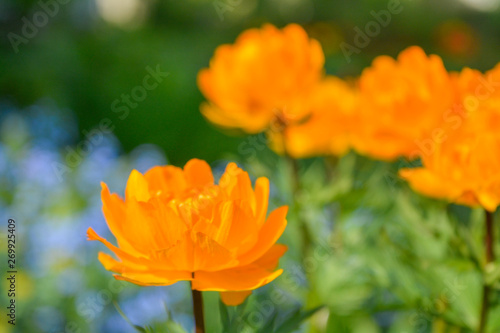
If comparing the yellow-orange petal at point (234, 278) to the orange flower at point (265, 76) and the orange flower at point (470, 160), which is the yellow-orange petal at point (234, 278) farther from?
the orange flower at point (265, 76)

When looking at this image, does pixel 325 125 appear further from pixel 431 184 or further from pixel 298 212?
pixel 431 184

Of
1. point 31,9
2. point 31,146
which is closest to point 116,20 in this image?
point 31,9

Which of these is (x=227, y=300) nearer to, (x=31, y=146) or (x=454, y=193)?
(x=454, y=193)
